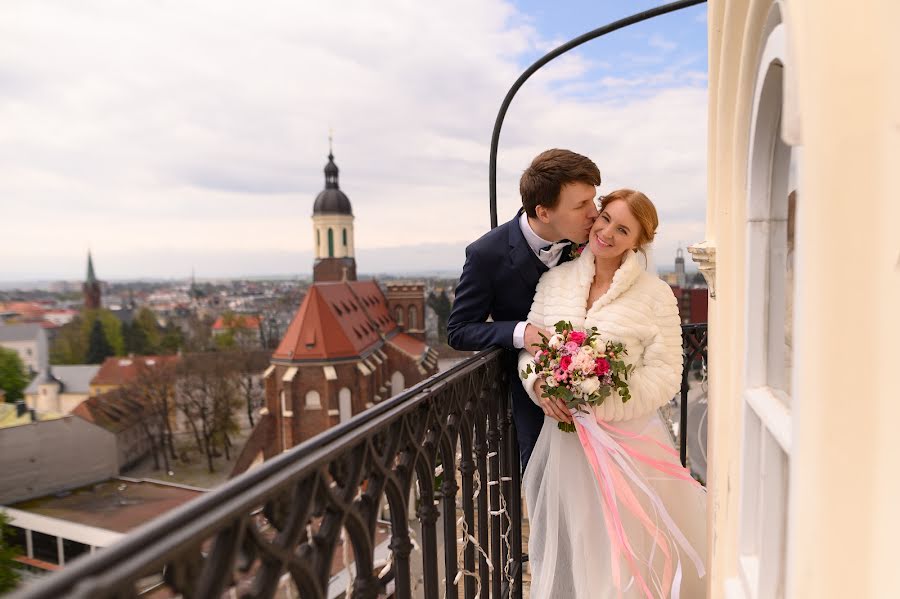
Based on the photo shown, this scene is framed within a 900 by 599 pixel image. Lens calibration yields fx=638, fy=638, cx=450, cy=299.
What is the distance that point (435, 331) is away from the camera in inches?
2559

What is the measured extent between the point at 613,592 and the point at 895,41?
240 cm

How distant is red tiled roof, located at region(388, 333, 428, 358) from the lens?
51.7 meters

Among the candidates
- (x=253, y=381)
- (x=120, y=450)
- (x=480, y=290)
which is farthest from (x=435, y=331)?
(x=480, y=290)

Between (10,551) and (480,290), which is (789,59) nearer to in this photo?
(480,290)

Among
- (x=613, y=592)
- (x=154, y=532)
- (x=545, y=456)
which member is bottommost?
(x=613, y=592)

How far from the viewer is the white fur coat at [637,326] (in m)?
2.50

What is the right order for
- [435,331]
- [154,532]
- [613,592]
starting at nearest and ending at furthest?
[154,532] → [613,592] → [435,331]

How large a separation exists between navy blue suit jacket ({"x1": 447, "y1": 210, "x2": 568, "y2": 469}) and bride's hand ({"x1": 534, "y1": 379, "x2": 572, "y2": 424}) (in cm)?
27

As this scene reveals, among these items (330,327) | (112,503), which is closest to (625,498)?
(330,327)

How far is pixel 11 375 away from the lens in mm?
66312

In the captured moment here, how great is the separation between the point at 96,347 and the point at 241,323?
65.3 feet

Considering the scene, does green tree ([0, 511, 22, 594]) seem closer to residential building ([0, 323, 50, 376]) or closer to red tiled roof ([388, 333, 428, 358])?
red tiled roof ([388, 333, 428, 358])

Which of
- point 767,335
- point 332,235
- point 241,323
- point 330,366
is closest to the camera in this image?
point 767,335

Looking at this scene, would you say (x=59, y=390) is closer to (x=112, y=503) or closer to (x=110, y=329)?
(x=110, y=329)
